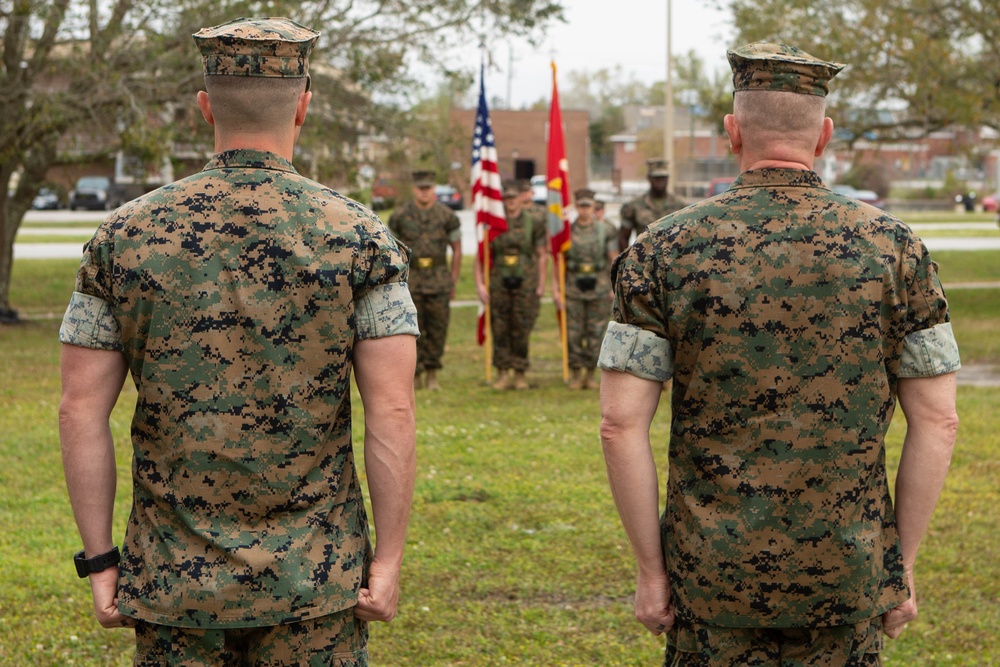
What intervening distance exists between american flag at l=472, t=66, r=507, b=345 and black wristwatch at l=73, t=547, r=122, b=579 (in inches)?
399

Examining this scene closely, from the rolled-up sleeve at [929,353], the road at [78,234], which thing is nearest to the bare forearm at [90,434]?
the rolled-up sleeve at [929,353]

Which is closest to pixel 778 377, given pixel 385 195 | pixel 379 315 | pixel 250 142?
pixel 379 315

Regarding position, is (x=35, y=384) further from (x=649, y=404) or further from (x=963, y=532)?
(x=649, y=404)

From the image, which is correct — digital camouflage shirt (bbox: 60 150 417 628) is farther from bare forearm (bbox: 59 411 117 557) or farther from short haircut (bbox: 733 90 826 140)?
short haircut (bbox: 733 90 826 140)

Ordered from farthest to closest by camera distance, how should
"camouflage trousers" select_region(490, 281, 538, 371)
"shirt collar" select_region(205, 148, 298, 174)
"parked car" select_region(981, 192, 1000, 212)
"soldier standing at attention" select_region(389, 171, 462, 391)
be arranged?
"parked car" select_region(981, 192, 1000, 212) < "camouflage trousers" select_region(490, 281, 538, 371) < "soldier standing at attention" select_region(389, 171, 462, 391) < "shirt collar" select_region(205, 148, 298, 174)

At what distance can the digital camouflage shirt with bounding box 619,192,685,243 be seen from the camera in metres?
12.9

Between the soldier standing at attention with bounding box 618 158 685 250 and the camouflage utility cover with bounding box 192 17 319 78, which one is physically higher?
the camouflage utility cover with bounding box 192 17 319 78

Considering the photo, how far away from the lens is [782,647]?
293cm

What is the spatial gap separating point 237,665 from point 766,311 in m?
1.45

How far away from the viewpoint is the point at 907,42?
1966 cm

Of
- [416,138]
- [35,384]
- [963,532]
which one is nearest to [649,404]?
[963,532]

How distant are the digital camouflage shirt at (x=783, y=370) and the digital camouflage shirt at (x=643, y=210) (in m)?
9.97

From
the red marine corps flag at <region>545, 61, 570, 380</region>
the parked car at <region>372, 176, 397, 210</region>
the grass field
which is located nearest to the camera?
the grass field

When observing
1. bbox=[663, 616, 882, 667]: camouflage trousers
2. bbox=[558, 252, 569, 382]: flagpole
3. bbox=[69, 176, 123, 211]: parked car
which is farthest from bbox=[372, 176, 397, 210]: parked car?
bbox=[663, 616, 882, 667]: camouflage trousers
